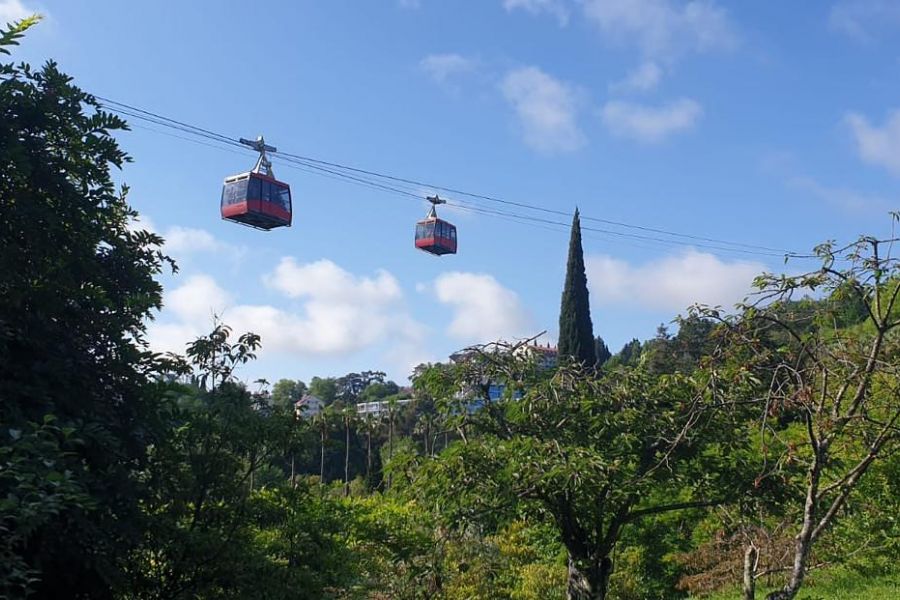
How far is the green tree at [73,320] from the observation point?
5.89 meters

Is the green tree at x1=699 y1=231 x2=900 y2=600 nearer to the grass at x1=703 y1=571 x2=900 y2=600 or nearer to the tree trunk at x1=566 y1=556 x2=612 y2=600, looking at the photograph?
the tree trunk at x1=566 y1=556 x2=612 y2=600

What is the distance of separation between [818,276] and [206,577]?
5.97 m

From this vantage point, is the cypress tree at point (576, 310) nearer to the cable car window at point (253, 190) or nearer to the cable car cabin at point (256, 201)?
the cable car cabin at point (256, 201)

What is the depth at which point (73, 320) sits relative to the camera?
6945mm

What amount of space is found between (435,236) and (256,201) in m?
Result: 7.10

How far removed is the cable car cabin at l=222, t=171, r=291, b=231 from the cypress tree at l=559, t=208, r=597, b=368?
17.7 m

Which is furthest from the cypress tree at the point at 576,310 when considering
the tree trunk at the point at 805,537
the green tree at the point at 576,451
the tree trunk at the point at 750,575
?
the tree trunk at the point at 805,537

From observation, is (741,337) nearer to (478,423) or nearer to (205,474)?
(478,423)

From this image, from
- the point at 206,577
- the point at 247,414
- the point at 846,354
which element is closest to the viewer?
the point at 846,354

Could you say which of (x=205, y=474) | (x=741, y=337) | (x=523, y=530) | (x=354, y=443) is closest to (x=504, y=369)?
(x=205, y=474)

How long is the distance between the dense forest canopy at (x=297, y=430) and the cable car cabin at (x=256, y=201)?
42.4ft

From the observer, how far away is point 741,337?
18.2 ft

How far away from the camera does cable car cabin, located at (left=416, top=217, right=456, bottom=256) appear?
27641 millimetres

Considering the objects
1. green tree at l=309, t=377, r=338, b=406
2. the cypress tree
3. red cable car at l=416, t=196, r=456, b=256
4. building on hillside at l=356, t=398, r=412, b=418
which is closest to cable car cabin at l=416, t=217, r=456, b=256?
red cable car at l=416, t=196, r=456, b=256
